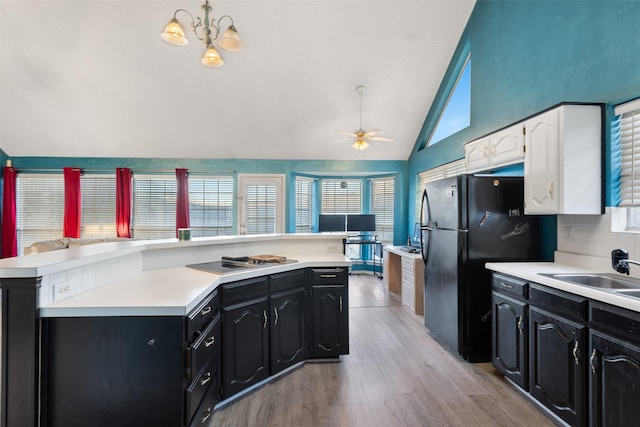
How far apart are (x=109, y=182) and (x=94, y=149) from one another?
2.15 ft

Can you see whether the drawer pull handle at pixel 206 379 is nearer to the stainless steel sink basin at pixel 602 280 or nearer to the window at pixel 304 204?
the stainless steel sink basin at pixel 602 280

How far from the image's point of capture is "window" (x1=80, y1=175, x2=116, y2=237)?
239 inches

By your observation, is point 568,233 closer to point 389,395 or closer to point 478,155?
point 478,155

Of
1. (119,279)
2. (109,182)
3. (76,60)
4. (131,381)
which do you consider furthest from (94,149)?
(131,381)

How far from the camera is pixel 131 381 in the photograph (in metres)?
1.42

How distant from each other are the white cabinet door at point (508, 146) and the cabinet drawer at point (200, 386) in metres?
2.80

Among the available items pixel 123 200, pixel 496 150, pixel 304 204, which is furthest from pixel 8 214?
pixel 496 150

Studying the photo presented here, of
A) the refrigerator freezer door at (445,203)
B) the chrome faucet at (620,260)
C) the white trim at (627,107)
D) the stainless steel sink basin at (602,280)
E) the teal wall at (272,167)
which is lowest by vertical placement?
the stainless steel sink basin at (602,280)

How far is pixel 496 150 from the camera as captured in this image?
2.92 metres

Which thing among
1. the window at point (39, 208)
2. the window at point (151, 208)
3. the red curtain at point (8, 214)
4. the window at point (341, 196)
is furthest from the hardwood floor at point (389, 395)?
the red curtain at point (8, 214)

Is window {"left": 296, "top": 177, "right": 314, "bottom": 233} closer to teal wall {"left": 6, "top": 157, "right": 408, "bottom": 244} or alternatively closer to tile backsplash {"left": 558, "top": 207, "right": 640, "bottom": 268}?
teal wall {"left": 6, "top": 157, "right": 408, "bottom": 244}

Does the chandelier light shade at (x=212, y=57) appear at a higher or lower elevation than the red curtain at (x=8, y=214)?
higher

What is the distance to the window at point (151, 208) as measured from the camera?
618 cm

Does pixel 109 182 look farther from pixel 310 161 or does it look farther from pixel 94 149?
pixel 310 161
